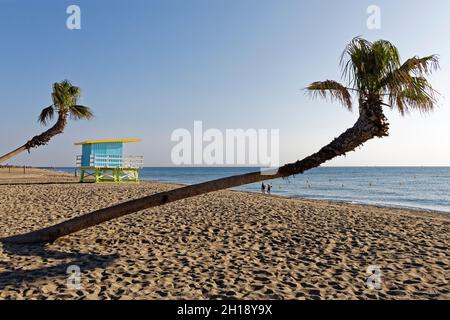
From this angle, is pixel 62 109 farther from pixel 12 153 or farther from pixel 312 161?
pixel 312 161

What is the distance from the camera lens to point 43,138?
36.4 ft

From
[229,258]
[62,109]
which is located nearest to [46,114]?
[62,109]

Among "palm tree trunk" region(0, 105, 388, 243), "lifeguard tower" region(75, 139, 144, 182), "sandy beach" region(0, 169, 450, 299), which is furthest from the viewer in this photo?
"lifeguard tower" region(75, 139, 144, 182)

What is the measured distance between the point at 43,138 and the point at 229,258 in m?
7.87

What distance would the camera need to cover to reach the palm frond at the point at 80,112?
12.8m

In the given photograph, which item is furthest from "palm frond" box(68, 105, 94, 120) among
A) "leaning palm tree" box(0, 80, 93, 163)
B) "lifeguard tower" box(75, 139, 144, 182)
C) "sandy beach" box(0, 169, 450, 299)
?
"lifeguard tower" box(75, 139, 144, 182)

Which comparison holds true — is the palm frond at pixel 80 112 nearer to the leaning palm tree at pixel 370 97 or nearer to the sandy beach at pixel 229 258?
the sandy beach at pixel 229 258

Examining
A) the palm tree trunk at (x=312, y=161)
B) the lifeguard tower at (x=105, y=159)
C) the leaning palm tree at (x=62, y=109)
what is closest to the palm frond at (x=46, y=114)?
the leaning palm tree at (x=62, y=109)

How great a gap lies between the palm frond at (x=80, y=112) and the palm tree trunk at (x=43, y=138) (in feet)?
1.18

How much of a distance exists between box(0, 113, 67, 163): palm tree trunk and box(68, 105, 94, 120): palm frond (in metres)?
0.36

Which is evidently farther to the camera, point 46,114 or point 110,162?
point 110,162

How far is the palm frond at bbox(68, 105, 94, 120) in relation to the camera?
41.8 feet

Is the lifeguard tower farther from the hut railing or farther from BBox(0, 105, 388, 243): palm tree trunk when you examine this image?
BBox(0, 105, 388, 243): palm tree trunk
